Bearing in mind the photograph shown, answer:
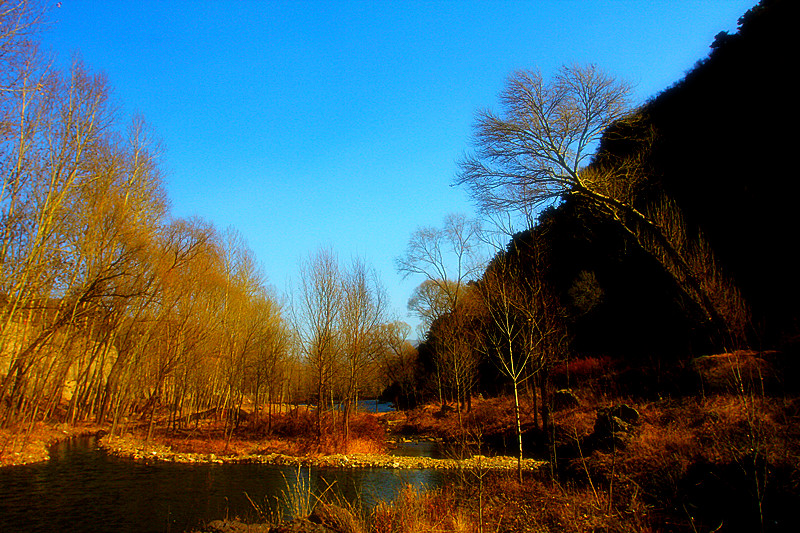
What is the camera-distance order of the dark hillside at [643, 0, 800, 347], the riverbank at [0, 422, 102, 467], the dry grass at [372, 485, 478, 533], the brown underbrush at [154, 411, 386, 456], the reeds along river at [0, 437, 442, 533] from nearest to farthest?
the dry grass at [372, 485, 478, 533] < the reeds along river at [0, 437, 442, 533] < the riverbank at [0, 422, 102, 467] < the dark hillside at [643, 0, 800, 347] < the brown underbrush at [154, 411, 386, 456]

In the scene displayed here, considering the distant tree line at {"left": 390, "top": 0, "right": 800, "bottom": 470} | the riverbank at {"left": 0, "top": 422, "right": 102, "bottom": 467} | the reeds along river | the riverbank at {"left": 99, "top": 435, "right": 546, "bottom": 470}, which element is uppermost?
the distant tree line at {"left": 390, "top": 0, "right": 800, "bottom": 470}

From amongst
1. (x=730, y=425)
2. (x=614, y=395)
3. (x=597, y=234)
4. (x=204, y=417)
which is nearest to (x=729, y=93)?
(x=597, y=234)

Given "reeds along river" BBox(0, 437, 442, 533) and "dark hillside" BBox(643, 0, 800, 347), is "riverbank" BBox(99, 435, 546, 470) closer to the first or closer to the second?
"reeds along river" BBox(0, 437, 442, 533)

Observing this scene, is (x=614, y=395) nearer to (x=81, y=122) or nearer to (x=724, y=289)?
(x=724, y=289)

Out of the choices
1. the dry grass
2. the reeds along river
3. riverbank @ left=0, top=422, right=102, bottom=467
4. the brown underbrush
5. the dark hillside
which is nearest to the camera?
the dry grass

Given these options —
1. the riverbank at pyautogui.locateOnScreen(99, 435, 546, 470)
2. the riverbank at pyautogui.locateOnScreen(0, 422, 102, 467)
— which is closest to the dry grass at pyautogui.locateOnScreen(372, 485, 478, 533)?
the riverbank at pyautogui.locateOnScreen(99, 435, 546, 470)

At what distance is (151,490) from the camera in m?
11.6

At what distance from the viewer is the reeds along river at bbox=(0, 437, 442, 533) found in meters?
8.90

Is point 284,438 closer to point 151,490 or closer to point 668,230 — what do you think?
point 151,490

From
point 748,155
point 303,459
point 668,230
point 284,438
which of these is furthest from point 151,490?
point 748,155

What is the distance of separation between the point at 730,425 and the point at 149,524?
37.9 ft

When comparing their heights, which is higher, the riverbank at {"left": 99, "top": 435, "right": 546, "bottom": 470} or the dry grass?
the dry grass

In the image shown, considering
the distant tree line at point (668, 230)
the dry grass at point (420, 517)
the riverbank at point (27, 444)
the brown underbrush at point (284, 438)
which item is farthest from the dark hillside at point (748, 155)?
the riverbank at point (27, 444)

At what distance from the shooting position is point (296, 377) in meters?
40.1
